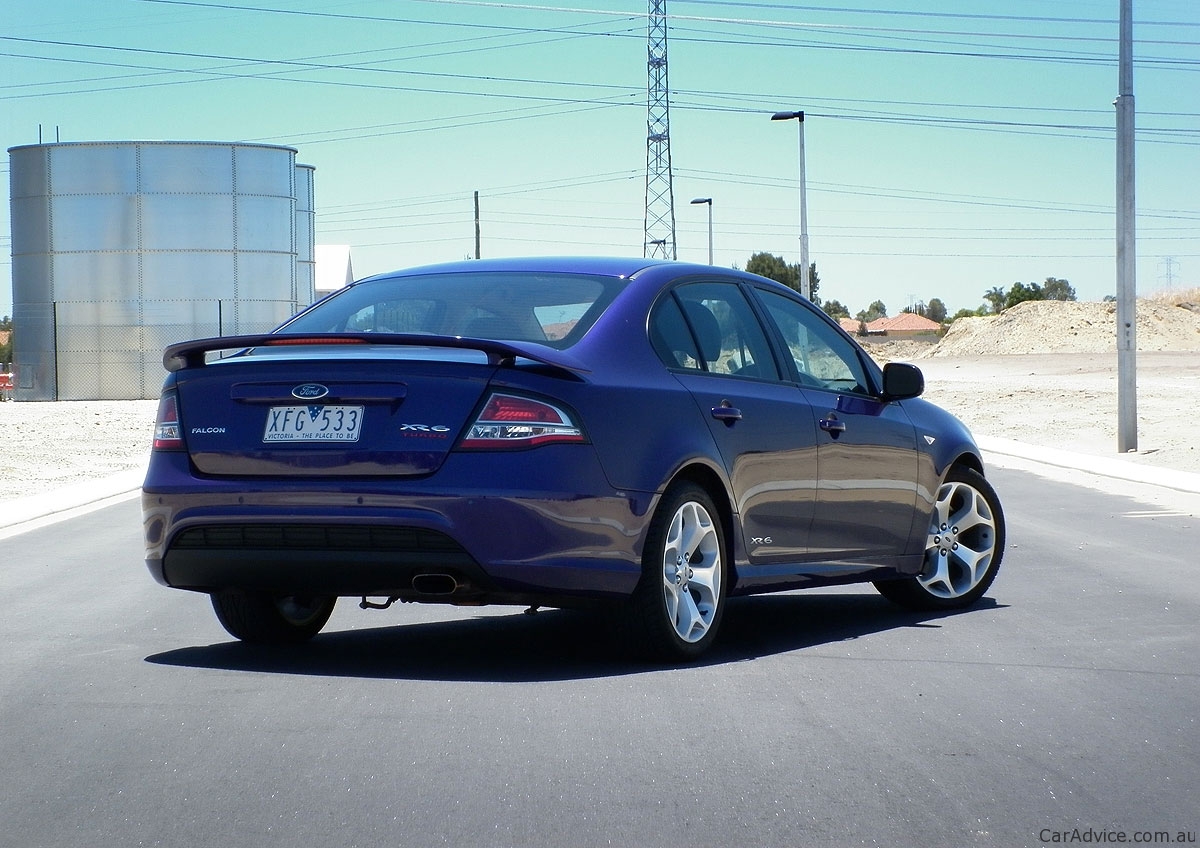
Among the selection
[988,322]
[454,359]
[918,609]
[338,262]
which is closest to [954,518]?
[918,609]

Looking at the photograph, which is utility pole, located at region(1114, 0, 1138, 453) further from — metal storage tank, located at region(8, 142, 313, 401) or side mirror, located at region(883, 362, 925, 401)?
metal storage tank, located at region(8, 142, 313, 401)

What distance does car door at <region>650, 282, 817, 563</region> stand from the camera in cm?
713

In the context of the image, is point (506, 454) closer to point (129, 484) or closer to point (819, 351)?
point (819, 351)

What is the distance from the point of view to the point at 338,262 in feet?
246

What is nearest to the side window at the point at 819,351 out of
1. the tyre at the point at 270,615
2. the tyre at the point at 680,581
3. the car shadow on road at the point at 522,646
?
the car shadow on road at the point at 522,646

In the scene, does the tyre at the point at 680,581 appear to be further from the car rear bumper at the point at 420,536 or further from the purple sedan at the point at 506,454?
the car rear bumper at the point at 420,536

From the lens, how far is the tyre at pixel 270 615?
24.2ft

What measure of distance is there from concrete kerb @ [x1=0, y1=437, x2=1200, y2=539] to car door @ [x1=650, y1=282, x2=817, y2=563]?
25.0ft

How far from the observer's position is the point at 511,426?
20.6 ft

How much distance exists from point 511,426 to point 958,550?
3.37 meters

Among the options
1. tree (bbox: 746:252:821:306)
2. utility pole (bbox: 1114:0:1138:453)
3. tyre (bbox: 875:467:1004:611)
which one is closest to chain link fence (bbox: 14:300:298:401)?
utility pole (bbox: 1114:0:1138:453)

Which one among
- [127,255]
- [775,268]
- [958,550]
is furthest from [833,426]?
[775,268]

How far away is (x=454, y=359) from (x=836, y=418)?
2.28m

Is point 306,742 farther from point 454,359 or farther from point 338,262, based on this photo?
point 338,262
